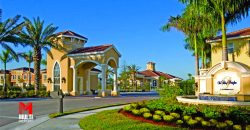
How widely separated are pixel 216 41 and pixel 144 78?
4992cm

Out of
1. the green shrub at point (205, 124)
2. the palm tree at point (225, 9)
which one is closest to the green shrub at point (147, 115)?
the green shrub at point (205, 124)

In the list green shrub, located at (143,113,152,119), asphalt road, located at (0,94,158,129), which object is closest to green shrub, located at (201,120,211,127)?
green shrub, located at (143,113,152,119)

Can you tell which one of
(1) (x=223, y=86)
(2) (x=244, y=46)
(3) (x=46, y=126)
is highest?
(2) (x=244, y=46)

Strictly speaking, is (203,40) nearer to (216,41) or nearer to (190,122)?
(216,41)

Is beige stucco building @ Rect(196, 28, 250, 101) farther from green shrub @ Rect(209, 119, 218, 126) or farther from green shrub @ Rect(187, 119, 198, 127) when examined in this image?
green shrub @ Rect(187, 119, 198, 127)

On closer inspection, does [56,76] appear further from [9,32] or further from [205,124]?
[205,124]

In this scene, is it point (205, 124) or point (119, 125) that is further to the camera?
point (119, 125)

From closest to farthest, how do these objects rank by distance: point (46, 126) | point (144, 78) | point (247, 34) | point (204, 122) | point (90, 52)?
point (204, 122)
point (46, 126)
point (247, 34)
point (90, 52)
point (144, 78)

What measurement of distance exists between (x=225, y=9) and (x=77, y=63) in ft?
80.8

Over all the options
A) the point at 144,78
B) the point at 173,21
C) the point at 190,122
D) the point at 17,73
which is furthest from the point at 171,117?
the point at 17,73

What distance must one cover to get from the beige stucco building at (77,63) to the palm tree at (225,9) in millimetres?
19695

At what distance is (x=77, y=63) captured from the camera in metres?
Answer: 42.0

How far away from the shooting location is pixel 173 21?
114ft

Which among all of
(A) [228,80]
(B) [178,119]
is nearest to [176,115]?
(B) [178,119]
